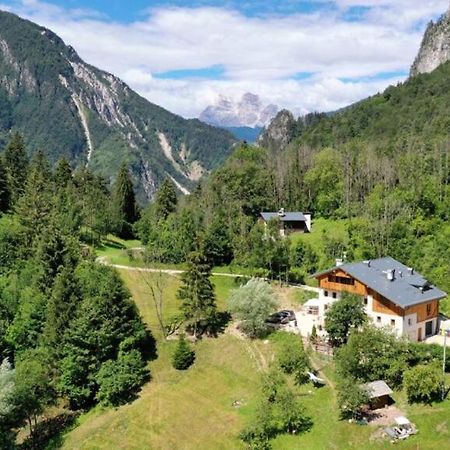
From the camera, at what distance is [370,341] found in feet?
155

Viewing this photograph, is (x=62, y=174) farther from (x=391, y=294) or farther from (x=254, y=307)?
(x=391, y=294)

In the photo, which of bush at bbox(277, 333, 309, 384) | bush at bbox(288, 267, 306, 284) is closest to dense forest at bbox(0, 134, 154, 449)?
bush at bbox(277, 333, 309, 384)

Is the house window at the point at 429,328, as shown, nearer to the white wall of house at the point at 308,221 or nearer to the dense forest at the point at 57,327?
the dense forest at the point at 57,327

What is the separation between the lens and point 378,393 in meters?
44.1

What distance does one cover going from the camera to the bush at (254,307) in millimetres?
59062

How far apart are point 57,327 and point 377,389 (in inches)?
1277

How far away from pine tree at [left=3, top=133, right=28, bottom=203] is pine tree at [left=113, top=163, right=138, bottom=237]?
16918 mm

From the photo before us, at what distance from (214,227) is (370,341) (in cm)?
4033

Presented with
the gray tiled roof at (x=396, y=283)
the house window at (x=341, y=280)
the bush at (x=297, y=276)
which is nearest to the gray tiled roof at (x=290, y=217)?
the bush at (x=297, y=276)

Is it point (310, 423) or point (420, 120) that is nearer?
point (310, 423)

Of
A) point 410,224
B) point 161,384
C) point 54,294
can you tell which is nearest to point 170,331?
point 161,384

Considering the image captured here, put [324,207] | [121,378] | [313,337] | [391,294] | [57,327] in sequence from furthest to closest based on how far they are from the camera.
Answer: [324,207] < [57,327] < [313,337] < [121,378] < [391,294]

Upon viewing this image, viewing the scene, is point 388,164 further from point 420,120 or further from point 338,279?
point 420,120

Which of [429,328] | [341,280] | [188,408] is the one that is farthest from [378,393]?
[188,408]
